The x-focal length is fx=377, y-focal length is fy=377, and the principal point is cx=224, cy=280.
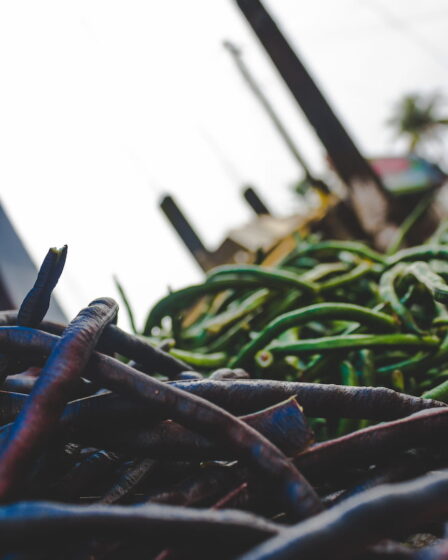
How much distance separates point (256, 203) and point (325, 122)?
821 millimetres

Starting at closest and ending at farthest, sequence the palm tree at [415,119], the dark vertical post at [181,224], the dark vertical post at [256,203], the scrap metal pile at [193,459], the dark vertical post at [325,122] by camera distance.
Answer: the scrap metal pile at [193,459] → the dark vertical post at [325,122] → the dark vertical post at [181,224] → the dark vertical post at [256,203] → the palm tree at [415,119]

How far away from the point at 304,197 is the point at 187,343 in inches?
1185

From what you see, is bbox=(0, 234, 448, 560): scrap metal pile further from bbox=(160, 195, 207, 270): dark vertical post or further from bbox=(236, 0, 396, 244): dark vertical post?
bbox=(160, 195, 207, 270): dark vertical post

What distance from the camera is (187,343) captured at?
3.54 feet

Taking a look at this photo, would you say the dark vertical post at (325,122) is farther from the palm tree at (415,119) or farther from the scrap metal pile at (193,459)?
the palm tree at (415,119)

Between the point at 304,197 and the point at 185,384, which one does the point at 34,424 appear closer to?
the point at 185,384

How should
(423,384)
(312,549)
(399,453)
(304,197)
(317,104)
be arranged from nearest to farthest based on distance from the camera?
1. (312,549)
2. (399,453)
3. (423,384)
4. (317,104)
5. (304,197)

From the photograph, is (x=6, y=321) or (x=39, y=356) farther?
(x=6, y=321)

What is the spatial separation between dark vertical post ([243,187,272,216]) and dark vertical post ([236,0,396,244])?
721mm

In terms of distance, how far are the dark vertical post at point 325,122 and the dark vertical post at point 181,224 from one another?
3.18ft

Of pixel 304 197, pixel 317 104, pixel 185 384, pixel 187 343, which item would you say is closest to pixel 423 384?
pixel 185 384

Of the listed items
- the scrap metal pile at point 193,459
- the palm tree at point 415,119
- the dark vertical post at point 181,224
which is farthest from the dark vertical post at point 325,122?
the palm tree at point 415,119

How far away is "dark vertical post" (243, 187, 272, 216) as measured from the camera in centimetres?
290

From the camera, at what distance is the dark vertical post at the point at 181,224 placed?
7.84 feet
